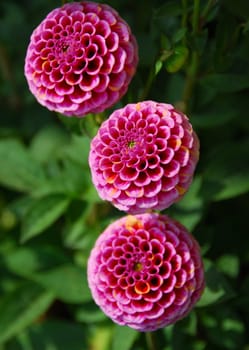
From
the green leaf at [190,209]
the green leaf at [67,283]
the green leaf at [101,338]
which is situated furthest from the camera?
the green leaf at [101,338]

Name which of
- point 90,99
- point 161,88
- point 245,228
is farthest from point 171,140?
point 245,228

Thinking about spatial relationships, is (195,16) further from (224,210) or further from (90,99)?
(224,210)

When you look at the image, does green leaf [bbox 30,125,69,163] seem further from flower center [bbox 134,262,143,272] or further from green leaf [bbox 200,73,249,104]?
flower center [bbox 134,262,143,272]

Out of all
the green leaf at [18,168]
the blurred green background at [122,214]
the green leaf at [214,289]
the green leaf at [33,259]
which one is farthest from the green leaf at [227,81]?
the green leaf at [33,259]

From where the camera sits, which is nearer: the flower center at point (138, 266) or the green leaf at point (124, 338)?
the flower center at point (138, 266)

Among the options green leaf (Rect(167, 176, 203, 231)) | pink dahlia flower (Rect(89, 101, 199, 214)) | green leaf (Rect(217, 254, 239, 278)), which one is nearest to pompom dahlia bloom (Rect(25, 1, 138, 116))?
pink dahlia flower (Rect(89, 101, 199, 214))

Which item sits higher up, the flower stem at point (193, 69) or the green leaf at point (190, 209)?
the flower stem at point (193, 69)

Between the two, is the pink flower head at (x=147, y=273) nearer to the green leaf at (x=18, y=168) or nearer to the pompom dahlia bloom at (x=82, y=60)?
the pompom dahlia bloom at (x=82, y=60)
